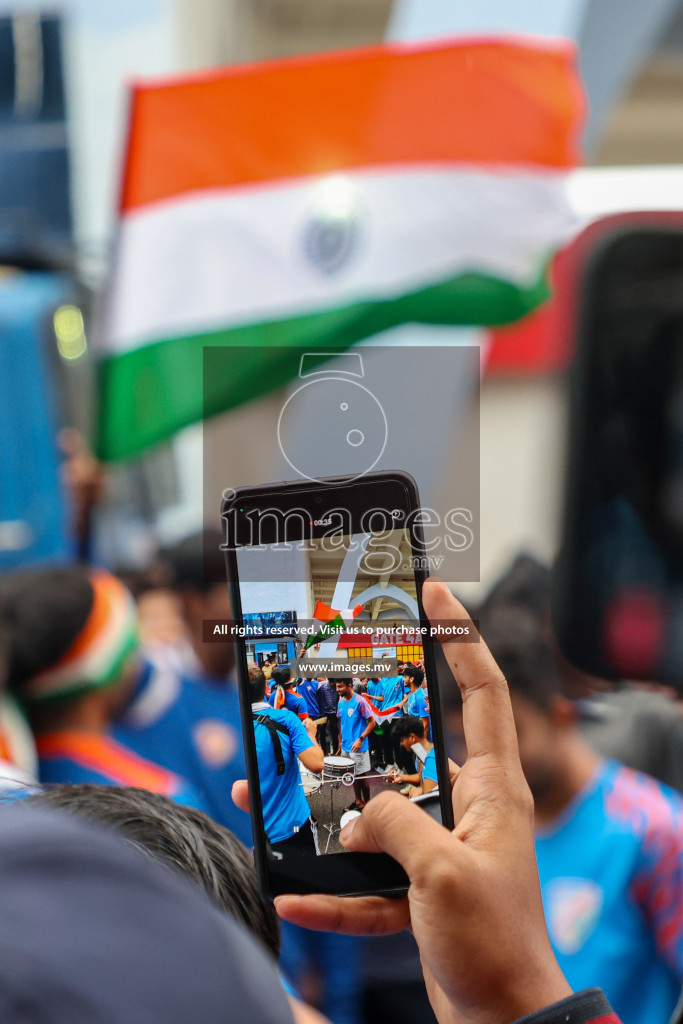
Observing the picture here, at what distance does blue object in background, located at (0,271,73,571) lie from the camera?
322 cm

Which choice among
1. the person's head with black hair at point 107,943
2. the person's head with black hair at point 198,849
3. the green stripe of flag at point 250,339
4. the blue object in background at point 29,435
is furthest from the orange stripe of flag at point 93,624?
the blue object in background at point 29,435

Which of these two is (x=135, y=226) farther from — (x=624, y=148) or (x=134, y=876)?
(x=624, y=148)

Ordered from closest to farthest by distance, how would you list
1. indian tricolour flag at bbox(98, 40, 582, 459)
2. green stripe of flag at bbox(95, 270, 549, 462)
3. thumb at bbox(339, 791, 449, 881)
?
thumb at bbox(339, 791, 449, 881) < green stripe of flag at bbox(95, 270, 549, 462) < indian tricolour flag at bbox(98, 40, 582, 459)

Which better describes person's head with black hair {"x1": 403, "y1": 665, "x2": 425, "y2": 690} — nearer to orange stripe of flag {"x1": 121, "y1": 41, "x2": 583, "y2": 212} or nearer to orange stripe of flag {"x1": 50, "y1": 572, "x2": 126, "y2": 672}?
orange stripe of flag {"x1": 50, "y1": 572, "x2": 126, "y2": 672}

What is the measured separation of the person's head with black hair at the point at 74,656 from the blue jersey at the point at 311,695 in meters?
0.35

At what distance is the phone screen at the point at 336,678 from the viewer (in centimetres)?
49

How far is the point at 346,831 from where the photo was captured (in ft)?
1.62

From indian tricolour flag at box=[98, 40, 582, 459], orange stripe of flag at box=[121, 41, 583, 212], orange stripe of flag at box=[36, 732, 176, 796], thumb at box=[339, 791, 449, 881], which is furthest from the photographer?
orange stripe of flag at box=[121, 41, 583, 212]

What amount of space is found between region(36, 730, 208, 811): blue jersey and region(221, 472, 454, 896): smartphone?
0.53 ft

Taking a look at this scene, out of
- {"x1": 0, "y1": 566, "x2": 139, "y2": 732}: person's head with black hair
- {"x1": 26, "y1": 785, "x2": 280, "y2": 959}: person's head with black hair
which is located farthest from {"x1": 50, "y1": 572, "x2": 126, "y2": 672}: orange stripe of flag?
{"x1": 26, "y1": 785, "x2": 280, "y2": 959}: person's head with black hair

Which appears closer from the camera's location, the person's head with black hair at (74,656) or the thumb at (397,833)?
the thumb at (397,833)

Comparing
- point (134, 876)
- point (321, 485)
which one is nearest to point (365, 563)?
point (321, 485)

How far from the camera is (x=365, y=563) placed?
0.50m

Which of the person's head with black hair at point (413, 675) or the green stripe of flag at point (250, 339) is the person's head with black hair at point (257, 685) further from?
the green stripe of flag at point (250, 339)
